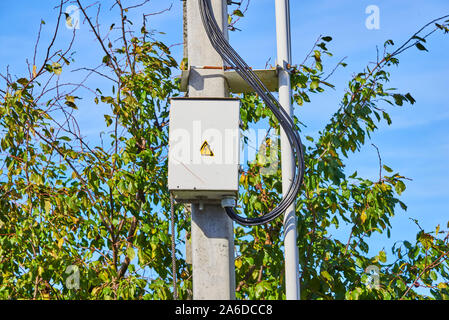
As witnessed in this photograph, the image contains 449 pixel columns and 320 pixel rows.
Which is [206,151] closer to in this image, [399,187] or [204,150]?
[204,150]

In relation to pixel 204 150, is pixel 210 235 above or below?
below

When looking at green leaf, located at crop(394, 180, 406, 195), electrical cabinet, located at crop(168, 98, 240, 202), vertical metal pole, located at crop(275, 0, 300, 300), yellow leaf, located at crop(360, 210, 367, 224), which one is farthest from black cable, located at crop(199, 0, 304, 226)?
green leaf, located at crop(394, 180, 406, 195)

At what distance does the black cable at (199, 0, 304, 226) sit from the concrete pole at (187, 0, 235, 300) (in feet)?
0.24

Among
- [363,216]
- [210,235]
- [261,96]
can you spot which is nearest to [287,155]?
[261,96]

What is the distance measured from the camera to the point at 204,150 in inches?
129

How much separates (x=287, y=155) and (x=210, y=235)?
2.16 ft

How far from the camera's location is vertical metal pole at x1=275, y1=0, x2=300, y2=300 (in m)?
3.37

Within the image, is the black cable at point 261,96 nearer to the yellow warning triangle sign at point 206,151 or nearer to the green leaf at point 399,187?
the yellow warning triangle sign at point 206,151

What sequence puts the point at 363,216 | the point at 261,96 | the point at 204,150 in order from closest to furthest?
1. the point at 204,150
2. the point at 261,96
3. the point at 363,216

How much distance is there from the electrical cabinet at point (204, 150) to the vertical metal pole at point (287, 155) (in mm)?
363
